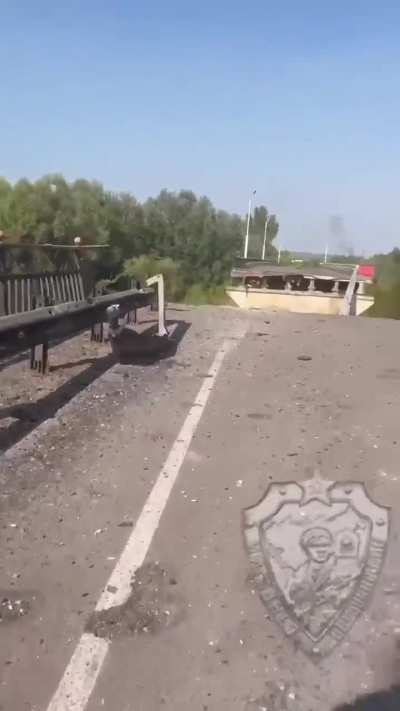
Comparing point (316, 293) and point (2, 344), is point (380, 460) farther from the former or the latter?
point (316, 293)

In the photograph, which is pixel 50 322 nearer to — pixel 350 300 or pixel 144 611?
pixel 144 611

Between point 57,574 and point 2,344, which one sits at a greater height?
point 2,344

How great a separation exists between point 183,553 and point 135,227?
165 ft

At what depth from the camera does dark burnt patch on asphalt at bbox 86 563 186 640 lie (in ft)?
11.1

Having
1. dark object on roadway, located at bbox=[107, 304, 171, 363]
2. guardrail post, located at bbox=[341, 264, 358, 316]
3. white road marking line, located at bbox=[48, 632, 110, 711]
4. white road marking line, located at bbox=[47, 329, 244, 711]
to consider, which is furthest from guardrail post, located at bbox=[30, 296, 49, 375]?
guardrail post, located at bbox=[341, 264, 358, 316]

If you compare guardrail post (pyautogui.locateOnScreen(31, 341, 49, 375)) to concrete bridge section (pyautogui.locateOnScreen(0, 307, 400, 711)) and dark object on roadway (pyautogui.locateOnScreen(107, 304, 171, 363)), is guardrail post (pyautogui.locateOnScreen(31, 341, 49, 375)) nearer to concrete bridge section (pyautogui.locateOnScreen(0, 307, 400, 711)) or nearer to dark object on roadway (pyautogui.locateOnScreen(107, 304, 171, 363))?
concrete bridge section (pyautogui.locateOnScreen(0, 307, 400, 711))

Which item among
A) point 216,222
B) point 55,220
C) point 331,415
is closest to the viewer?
point 331,415

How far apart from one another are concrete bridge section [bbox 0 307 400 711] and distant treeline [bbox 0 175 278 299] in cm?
747

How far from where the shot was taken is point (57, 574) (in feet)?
12.7

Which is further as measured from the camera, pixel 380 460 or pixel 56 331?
pixel 56 331

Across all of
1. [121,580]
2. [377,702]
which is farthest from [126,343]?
[377,702]

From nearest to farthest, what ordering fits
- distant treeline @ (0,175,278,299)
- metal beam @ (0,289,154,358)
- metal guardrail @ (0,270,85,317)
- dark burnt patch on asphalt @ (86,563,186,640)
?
dark burnt patch on asphalt @ (86,563,186,640)
metal beam @ (0,289,154,358)
metal guardrail @ (0,270,85,317)
distant treeline @ (0,175,278,299)

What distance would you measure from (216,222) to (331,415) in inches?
2405

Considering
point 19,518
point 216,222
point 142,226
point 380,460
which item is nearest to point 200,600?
point 19,518
